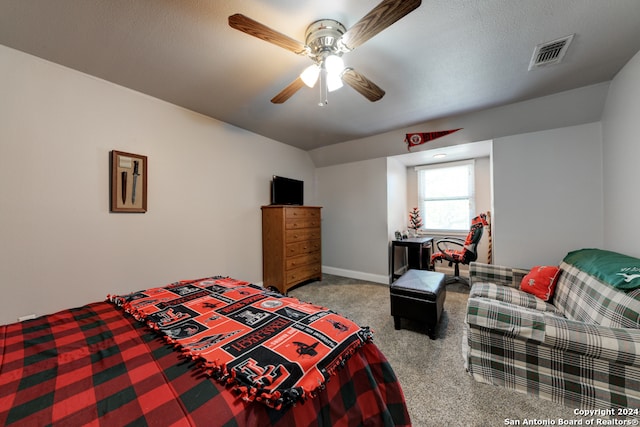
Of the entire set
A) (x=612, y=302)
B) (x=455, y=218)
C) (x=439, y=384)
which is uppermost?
(x=455, y=218)

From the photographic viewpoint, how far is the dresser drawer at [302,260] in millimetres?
3557

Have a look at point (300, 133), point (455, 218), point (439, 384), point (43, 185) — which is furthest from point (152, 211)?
point (455, 218)

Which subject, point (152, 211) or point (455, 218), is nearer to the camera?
point (152, 211)

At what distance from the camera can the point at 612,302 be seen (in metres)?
1.50

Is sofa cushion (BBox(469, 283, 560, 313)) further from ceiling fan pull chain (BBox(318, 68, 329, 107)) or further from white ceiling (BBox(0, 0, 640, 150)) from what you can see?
ceiling fan pull chain (BBox(318, 68, 329, 107))

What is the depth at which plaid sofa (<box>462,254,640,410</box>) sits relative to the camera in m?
1.28

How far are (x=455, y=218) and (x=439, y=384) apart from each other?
11.5 feet

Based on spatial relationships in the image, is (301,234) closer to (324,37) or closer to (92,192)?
(92,192)

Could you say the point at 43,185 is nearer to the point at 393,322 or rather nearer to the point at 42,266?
the point at 42,266

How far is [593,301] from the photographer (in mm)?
1651

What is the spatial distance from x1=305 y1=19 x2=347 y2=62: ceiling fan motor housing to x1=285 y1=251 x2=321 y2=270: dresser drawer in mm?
2692

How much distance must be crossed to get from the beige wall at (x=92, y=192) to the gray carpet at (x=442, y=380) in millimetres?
2125

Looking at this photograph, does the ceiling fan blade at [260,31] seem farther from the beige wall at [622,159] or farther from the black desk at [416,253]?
the black desk at [416,253]

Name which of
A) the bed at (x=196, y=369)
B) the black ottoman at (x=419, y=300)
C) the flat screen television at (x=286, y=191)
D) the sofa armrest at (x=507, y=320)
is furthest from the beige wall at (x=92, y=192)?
the sofa armrest at (x=507, y=320)
